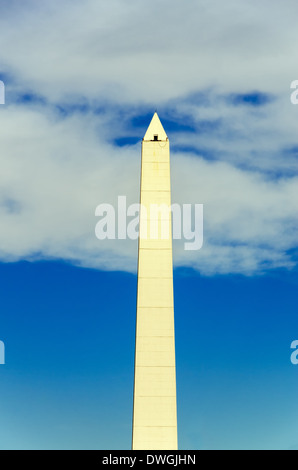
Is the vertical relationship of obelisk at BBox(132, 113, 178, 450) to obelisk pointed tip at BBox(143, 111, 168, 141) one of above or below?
below

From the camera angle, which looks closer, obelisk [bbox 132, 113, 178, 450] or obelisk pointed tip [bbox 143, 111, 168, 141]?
obelisk [bbox 132, 113, 178, 450]

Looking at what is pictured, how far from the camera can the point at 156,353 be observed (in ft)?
134

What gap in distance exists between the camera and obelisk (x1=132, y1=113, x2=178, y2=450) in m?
40.2

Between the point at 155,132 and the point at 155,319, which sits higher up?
the point at 155,132

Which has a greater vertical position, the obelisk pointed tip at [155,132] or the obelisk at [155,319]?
the obelisk pointed tip at [155,132]

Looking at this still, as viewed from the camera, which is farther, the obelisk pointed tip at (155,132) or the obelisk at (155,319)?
the obelisk pointed tip at (155,132)

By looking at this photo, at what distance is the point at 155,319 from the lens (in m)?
41.3

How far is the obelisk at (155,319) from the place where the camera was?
4025 centimetres

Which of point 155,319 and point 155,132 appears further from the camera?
point 155,132

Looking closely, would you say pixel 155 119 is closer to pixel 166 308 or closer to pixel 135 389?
pixel 166 308
